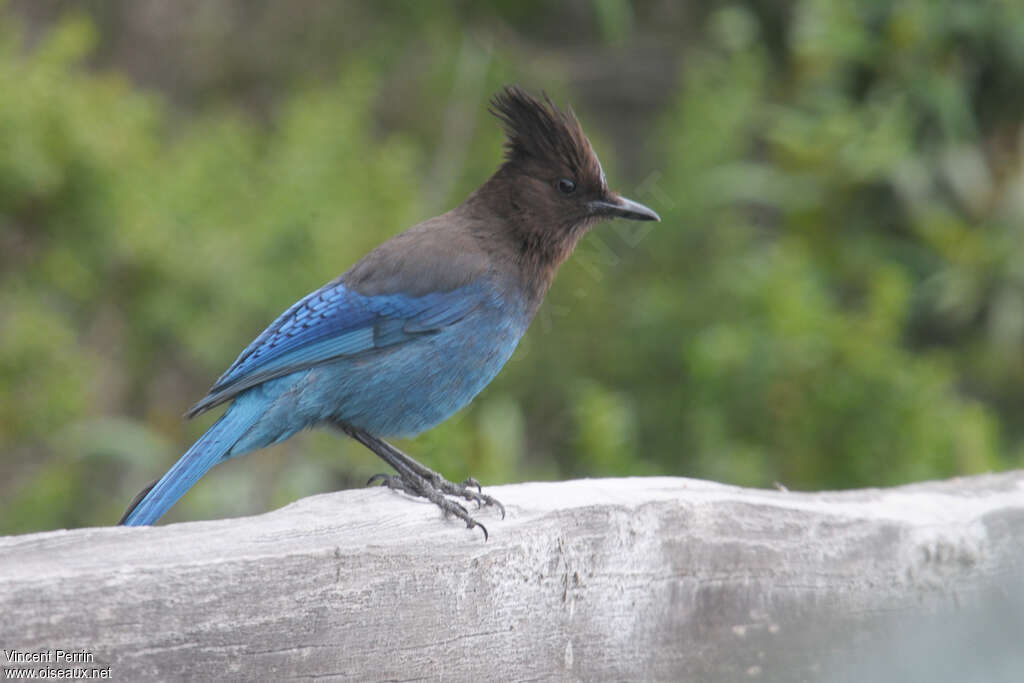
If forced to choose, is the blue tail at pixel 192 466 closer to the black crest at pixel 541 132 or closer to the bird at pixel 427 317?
the bird at pixel 427 317

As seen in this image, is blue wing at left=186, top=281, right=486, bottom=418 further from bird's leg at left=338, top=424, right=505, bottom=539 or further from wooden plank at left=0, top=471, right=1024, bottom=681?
wooden plank at left=0, top=471, right=1024, bottom=681

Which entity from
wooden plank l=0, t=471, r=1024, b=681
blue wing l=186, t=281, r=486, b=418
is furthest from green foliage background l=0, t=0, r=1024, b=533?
wooden plank l=0, t=471, r=1024, b=681

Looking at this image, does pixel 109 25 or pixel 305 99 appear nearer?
pixel 305 99

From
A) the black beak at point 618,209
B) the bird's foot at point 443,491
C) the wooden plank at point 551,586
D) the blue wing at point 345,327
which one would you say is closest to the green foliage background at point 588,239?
the black beak at point 618,209

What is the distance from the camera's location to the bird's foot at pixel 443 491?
200 cm

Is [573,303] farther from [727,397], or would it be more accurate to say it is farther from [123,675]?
[123,675]

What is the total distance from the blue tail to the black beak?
0.86 meters

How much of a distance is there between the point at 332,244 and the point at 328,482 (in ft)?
2.44

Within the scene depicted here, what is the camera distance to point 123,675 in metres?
1.56

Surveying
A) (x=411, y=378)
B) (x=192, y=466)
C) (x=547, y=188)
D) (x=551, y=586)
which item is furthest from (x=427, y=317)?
(x=551, y=586)

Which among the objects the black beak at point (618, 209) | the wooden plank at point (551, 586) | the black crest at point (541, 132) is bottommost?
the wooden plank at point (551, 586)

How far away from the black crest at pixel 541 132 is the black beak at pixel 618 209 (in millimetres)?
70

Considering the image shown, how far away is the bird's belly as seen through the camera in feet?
8.53

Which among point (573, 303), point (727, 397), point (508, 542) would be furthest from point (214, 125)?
point (508, 542)
